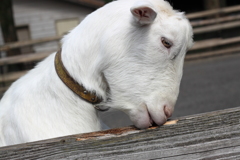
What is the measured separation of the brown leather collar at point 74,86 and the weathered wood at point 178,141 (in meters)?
0.82

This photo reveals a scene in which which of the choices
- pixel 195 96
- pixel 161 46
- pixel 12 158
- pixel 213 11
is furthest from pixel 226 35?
pixel 12 158

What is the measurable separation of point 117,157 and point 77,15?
733 inches

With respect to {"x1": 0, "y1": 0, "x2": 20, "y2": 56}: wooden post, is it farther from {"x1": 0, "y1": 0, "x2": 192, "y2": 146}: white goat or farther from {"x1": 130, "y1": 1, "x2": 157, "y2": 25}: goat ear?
{"x1": 130, "y1": 1, "x2": 157, "y2": 25}: goat ear

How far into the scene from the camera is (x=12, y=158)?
4.95 ft

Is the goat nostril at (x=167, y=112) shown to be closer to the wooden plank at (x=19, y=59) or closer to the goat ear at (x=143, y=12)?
the goat ear at (x=143, y=12)

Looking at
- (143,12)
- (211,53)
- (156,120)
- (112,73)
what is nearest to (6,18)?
(211,53)

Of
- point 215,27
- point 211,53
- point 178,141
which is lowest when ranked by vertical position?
point 211,53

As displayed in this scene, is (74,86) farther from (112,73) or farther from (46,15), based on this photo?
(46,15)

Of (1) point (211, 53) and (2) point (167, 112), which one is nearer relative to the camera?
(2) point (167, 112)

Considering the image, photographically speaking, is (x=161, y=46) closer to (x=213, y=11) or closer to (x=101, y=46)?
(x=101, y=46)

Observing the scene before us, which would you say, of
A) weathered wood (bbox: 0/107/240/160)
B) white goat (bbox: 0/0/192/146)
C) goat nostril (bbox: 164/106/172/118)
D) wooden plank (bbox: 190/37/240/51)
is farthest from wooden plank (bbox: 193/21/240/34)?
weathered wood (bbox: 0/107/240/160)

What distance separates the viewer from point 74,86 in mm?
2391

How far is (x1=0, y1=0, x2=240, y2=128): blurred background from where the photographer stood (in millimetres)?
7074

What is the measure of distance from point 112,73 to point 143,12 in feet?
1.45
